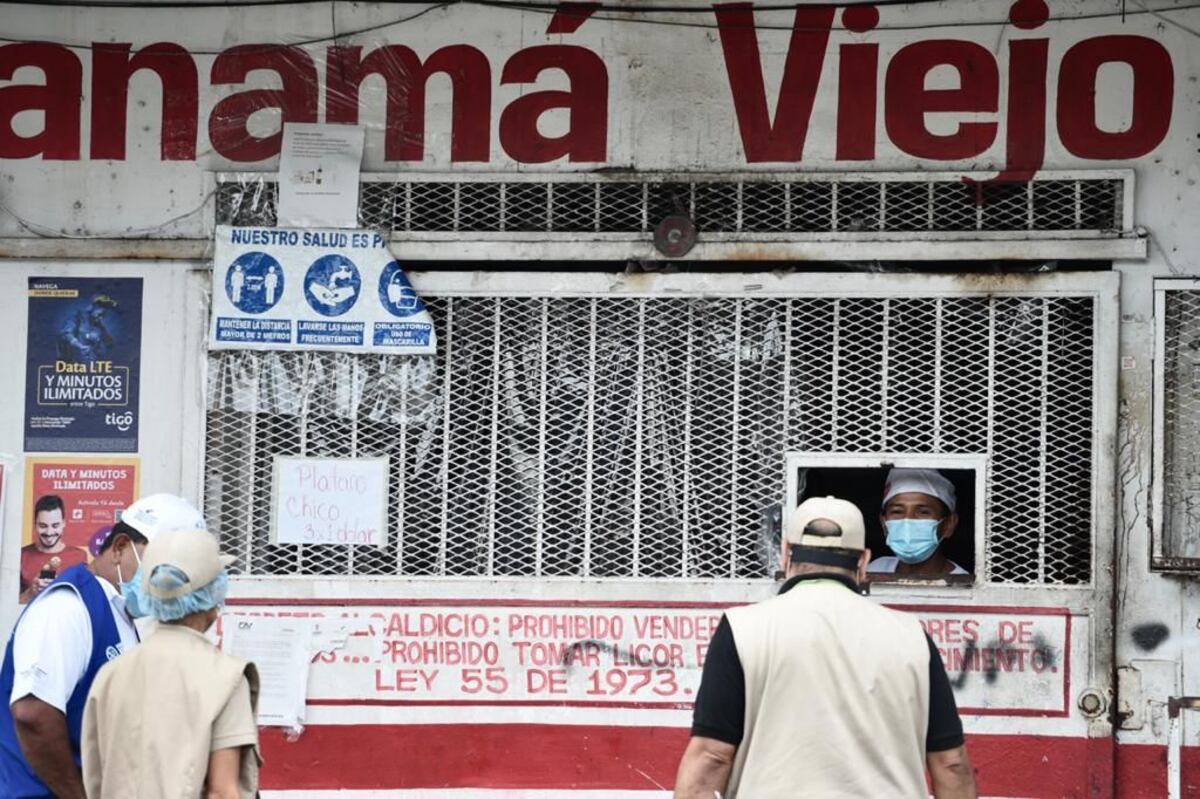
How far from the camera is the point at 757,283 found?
6195 millimetres

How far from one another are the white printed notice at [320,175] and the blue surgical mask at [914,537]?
8.13ft

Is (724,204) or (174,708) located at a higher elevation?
(724,204)

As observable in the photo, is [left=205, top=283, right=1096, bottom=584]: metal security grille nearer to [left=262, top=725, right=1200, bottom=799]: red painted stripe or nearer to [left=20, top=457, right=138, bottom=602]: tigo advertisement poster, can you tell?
[left=20, top=457, right=138, bottom=602]: tigo advertisement poster

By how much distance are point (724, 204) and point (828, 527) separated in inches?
99.7

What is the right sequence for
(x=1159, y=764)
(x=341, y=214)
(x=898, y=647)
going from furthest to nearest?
(x=341, y=214) → (x=1159, y=764) → (x=898, y=647)

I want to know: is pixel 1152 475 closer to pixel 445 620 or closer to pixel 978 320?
pixel 978 320

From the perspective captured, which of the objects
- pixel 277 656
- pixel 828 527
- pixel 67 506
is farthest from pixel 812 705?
pixel 67 506

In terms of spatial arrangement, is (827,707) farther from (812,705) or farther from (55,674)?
(55,674)

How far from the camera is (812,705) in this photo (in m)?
3.80

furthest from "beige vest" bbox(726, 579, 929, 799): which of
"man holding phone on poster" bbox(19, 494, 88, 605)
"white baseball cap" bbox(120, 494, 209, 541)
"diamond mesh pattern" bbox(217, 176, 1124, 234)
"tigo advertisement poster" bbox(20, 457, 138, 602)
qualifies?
"man holding phone on poster" bbox(19, 494, 88, 605)

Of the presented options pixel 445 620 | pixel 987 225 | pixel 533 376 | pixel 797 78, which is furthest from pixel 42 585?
pixel 987 225

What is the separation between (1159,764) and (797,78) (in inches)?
117

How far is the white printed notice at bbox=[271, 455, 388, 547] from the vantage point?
629cm

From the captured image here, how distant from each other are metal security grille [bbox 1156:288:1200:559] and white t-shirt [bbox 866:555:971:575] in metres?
0.78
